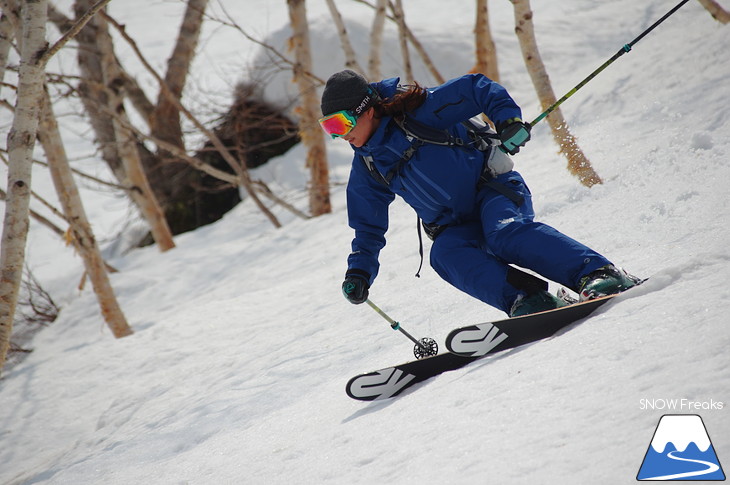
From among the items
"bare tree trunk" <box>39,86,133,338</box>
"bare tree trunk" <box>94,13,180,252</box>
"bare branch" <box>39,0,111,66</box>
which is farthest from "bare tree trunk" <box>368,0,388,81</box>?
"bare branch" <box>39,0,111,66</box>

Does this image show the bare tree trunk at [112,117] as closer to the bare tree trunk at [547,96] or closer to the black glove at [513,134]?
the bare tree trunk at [547,96]

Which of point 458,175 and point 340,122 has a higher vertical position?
point 340,122

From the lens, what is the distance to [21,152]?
13.4 ft

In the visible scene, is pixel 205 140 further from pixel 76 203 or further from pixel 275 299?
pixel 275 299

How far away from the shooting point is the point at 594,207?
4703 mm

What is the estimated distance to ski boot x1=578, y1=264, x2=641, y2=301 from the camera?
2471 mm

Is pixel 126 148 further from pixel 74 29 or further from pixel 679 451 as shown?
pixel 679 451

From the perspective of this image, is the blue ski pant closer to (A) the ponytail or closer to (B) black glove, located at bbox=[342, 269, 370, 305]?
(B) black glove, located at bbox=[342, 269, 370, 305]

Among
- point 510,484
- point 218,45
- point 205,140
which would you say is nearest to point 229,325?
point 510,484

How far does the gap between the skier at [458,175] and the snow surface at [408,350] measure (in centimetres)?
43

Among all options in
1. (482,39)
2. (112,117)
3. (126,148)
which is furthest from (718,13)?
(126,148)

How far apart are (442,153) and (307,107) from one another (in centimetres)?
638

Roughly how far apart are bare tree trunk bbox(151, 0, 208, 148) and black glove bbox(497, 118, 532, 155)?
10.2 meters

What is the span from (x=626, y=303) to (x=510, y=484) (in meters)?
1.05
